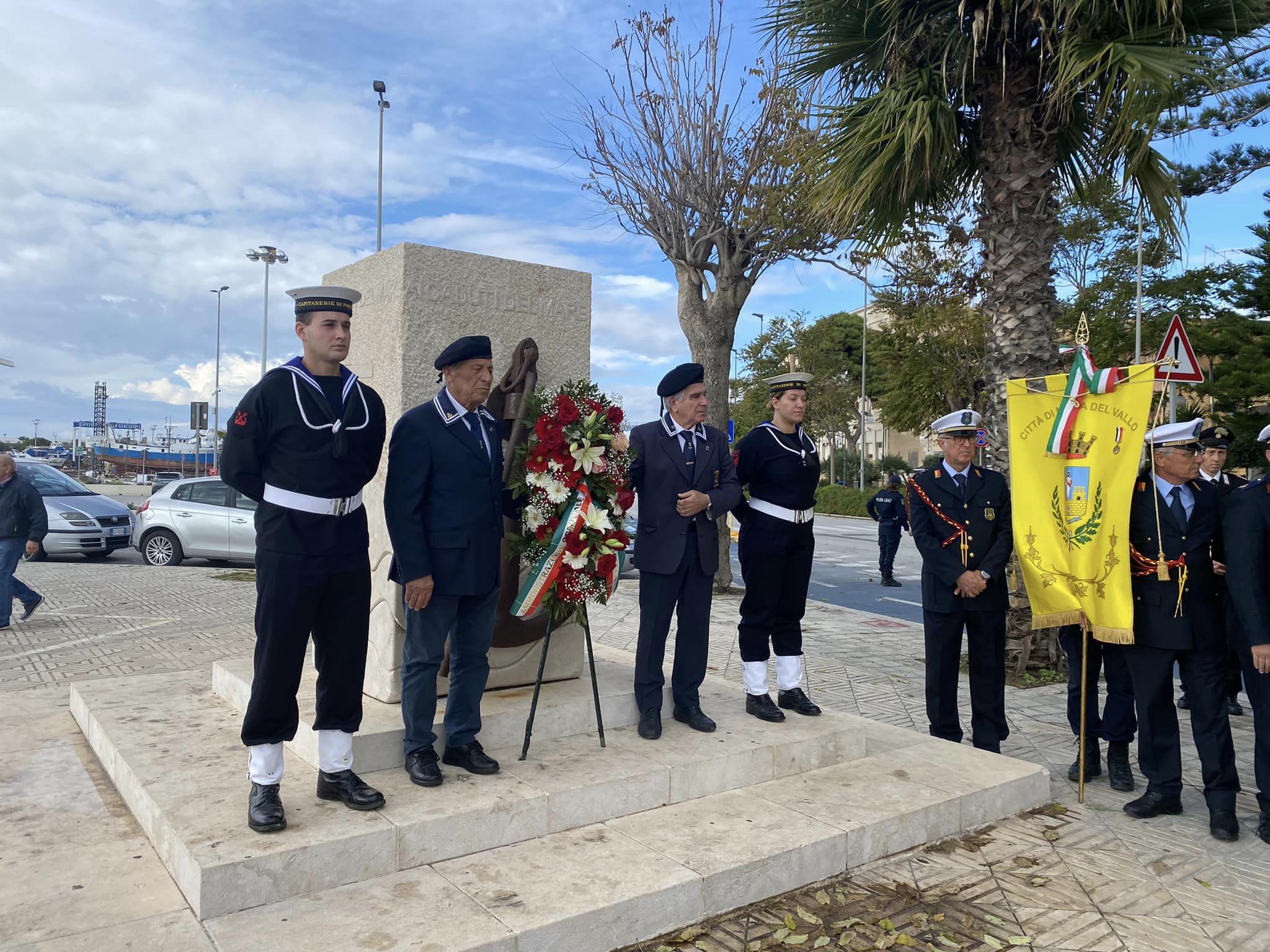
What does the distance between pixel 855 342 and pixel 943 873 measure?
5443 cm

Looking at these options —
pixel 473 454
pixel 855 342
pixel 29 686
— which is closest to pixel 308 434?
pixel 473 454

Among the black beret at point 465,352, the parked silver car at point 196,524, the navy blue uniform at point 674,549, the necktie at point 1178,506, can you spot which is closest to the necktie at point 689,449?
the navy blue uniform at point 674,549

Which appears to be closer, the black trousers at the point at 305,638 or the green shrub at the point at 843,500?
the black trousers at the point at 305,638

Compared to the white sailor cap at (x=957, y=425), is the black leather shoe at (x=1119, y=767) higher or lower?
lower

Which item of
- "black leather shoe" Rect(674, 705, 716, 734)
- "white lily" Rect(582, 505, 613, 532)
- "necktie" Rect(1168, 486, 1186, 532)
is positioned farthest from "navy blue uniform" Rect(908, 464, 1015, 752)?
"white lily" Rect(582, 505, 613, 532)

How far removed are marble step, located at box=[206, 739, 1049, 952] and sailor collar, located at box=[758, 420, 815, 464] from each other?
1.78 m

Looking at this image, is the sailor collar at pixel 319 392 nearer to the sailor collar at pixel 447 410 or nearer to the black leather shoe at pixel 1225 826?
the sailor collar at pixel 447 410

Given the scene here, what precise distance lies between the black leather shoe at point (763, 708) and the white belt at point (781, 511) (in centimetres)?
106

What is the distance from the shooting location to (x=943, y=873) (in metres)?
4.06

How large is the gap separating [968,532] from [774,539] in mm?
1188

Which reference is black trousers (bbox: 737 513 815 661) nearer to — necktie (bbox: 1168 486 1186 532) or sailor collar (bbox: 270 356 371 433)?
necktie (bbox: 1168 486 1186 532)

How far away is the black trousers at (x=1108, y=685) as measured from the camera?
5270mm

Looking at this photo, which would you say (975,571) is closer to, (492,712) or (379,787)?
(492,712)

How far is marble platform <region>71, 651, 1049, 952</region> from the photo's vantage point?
10.5 ft
